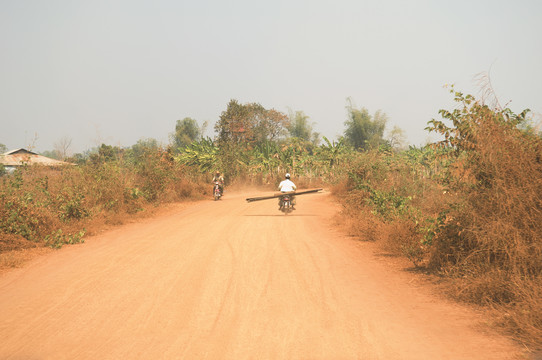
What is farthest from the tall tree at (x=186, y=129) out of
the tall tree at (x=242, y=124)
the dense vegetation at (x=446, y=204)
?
the dense vegetation at (x=446, y=204)

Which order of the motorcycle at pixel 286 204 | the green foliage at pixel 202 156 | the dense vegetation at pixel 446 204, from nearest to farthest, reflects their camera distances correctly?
the dense vegetation at pixel 446 204, the motorcycle at pixel 286 204, the green foliage at pixel 202 156

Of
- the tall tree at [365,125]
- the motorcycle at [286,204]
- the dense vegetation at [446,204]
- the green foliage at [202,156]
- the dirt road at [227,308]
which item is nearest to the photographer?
the dirt road at [227,308]

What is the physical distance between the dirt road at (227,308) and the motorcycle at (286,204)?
23.1ft

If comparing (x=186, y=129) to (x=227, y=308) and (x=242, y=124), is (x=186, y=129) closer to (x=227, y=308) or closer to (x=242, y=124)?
(x=242, y=124)

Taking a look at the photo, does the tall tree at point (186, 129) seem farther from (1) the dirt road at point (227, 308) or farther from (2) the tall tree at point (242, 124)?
(1) the dirt road at point (227, 308)

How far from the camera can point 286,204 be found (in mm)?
17125

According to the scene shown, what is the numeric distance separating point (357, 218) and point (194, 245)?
207 inches

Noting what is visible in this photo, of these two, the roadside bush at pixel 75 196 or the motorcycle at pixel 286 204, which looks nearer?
the roadside bush at pixel 75 196

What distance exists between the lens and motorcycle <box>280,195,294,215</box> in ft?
56.1

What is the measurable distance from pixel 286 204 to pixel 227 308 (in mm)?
11530

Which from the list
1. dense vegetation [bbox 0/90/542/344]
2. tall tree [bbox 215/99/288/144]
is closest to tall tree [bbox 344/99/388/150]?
tall tree [bbox 215/99/288/144]

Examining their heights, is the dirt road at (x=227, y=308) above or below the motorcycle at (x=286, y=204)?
below

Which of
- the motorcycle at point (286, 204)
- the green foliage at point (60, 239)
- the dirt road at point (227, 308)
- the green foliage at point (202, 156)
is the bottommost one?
the dirt road at point (227, 308)

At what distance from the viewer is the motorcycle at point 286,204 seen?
1711cm
